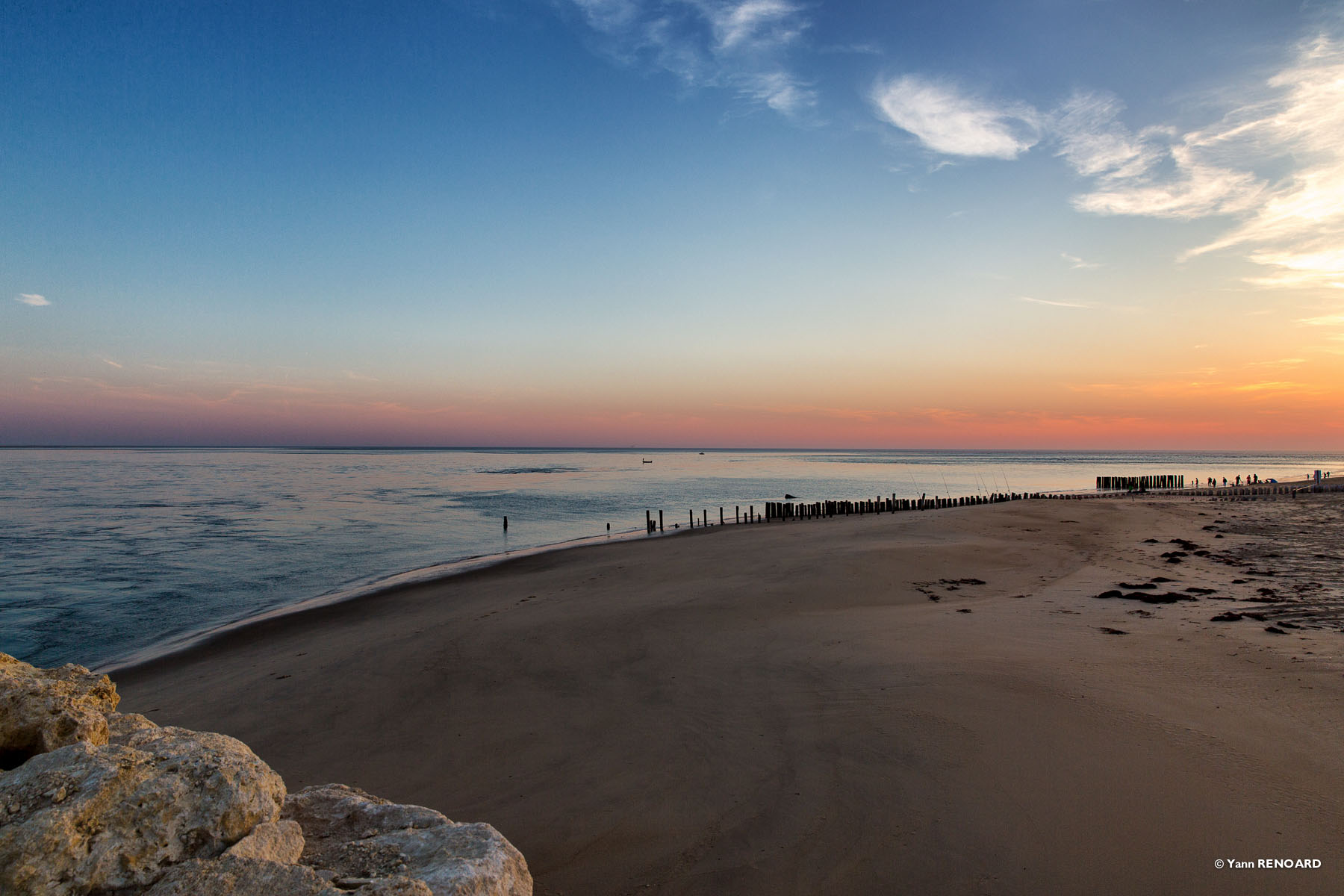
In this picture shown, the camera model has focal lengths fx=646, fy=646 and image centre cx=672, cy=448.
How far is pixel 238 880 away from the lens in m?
2.62

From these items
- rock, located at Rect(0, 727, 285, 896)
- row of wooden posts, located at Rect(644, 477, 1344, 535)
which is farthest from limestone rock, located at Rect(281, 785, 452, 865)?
row of wooden posts, located at Rect(644, 477, 1344, 535)

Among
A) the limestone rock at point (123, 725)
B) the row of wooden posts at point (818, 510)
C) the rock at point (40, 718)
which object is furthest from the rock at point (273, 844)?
the row of wooden posts at point (818, 510)

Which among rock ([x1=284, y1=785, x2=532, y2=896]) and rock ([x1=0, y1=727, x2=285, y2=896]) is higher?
rock ([x1=0, y1=727, x2=285, y2=896])

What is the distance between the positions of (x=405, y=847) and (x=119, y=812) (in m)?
1.21

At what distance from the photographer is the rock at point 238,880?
8.43 ft

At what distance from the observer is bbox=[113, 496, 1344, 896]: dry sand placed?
14.9 ft

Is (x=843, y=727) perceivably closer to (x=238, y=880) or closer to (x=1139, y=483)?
(x=238, y=880)

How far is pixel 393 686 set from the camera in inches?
375

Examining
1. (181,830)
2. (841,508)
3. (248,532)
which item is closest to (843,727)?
(181,830)

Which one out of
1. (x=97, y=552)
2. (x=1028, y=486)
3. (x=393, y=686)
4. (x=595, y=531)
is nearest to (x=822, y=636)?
(x=393, y=686)

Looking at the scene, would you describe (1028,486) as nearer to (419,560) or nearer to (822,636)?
(419,560)

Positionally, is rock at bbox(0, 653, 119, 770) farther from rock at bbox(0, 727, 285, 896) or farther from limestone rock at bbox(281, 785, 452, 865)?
limestone rock at bbox(281, 785, 452, 865)

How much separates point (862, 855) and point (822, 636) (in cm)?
558

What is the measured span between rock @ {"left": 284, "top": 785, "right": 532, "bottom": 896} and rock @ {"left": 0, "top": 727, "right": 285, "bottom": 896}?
1.48 feet
